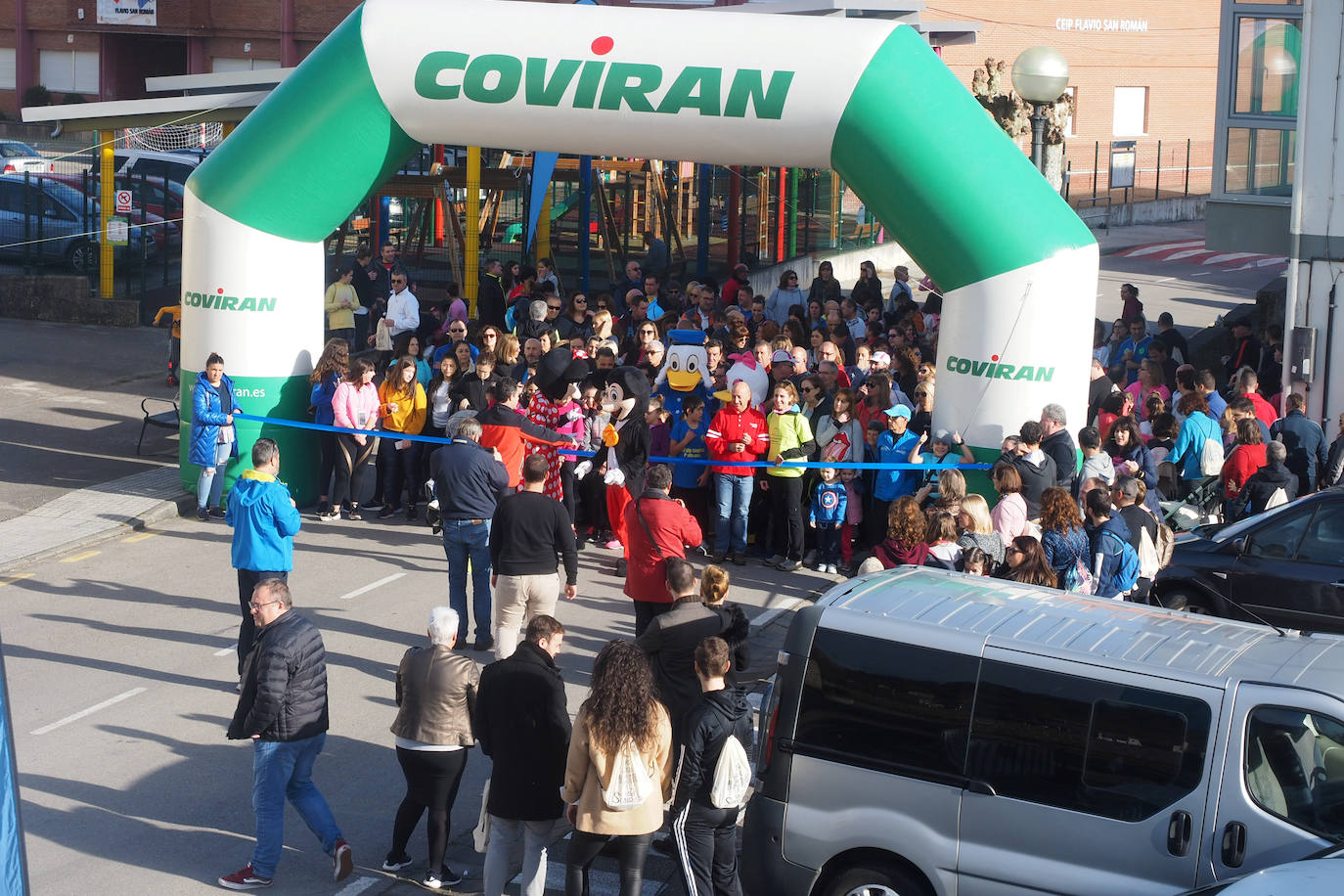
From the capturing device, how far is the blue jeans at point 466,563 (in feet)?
35.1

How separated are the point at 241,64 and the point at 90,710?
125 ft

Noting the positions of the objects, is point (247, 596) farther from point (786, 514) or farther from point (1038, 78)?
point (1038, 78)

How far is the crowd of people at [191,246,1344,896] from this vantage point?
275 inches

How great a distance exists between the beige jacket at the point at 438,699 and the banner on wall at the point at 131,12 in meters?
41.6

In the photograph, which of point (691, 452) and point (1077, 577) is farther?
point (691, 452)

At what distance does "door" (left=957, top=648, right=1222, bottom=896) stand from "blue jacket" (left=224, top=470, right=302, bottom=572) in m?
4.83

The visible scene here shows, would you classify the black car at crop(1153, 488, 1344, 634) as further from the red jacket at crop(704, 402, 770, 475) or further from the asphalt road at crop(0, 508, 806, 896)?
the red jacket at crop(704, 402, 770, 475)

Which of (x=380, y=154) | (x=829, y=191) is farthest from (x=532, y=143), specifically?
(x=829, y=191)

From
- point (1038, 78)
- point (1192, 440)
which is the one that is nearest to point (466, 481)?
point (1192, 440)

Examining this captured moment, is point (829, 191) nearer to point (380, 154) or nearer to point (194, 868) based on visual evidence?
point (380, 154)

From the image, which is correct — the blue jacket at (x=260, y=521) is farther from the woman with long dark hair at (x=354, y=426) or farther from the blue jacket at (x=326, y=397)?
the blue jacket at (x=326, y=397)

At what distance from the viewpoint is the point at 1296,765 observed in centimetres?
604

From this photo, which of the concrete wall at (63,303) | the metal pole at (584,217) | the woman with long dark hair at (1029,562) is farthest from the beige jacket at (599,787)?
the concrete wall at (63,303)

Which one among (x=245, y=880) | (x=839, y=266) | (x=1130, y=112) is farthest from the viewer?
(x=1130, y=112)
